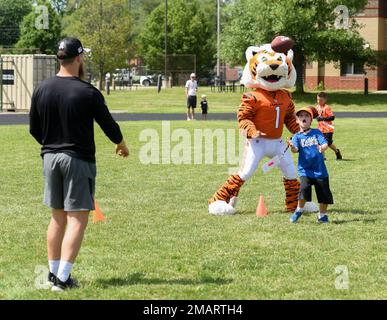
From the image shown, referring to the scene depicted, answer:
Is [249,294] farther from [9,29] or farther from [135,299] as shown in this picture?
[9,29]

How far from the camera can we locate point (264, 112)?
10.2 meters

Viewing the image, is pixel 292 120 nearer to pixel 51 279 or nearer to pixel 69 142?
pixel 69 142

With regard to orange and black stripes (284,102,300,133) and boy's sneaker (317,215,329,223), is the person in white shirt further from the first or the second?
boy's sneaker (317,215,329,223)

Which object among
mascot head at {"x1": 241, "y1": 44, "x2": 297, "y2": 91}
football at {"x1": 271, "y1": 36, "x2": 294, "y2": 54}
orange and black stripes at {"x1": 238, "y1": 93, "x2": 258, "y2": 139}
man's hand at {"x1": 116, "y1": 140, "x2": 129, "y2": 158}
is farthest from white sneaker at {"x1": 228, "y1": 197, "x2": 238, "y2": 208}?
man's hand at {"x1": 116, "y1": 140, "x2": 129, "y2": 158}

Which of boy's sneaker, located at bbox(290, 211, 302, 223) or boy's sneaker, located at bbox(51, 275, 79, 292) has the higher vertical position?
boy's sneaker, located at bbox(290, 211, 302, 223)

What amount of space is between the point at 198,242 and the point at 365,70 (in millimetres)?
48684

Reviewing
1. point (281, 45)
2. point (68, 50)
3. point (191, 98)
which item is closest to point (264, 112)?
point (281, 45)

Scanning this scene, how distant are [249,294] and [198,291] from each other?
0.41 metres

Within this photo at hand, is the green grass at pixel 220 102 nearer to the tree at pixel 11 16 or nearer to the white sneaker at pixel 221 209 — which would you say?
the white sneaker at pixel 221 209

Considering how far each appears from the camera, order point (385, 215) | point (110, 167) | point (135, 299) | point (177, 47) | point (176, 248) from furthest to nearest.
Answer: point (177, 47)
point (110, 167)
point (385, 215)
point (176, 248)
point (135, 299)

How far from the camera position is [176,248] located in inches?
316

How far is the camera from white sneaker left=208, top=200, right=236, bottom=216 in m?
10.2

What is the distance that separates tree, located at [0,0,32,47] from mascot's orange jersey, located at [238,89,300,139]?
290ft

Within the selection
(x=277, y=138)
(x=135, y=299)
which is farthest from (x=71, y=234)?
(x=277, y=138)
